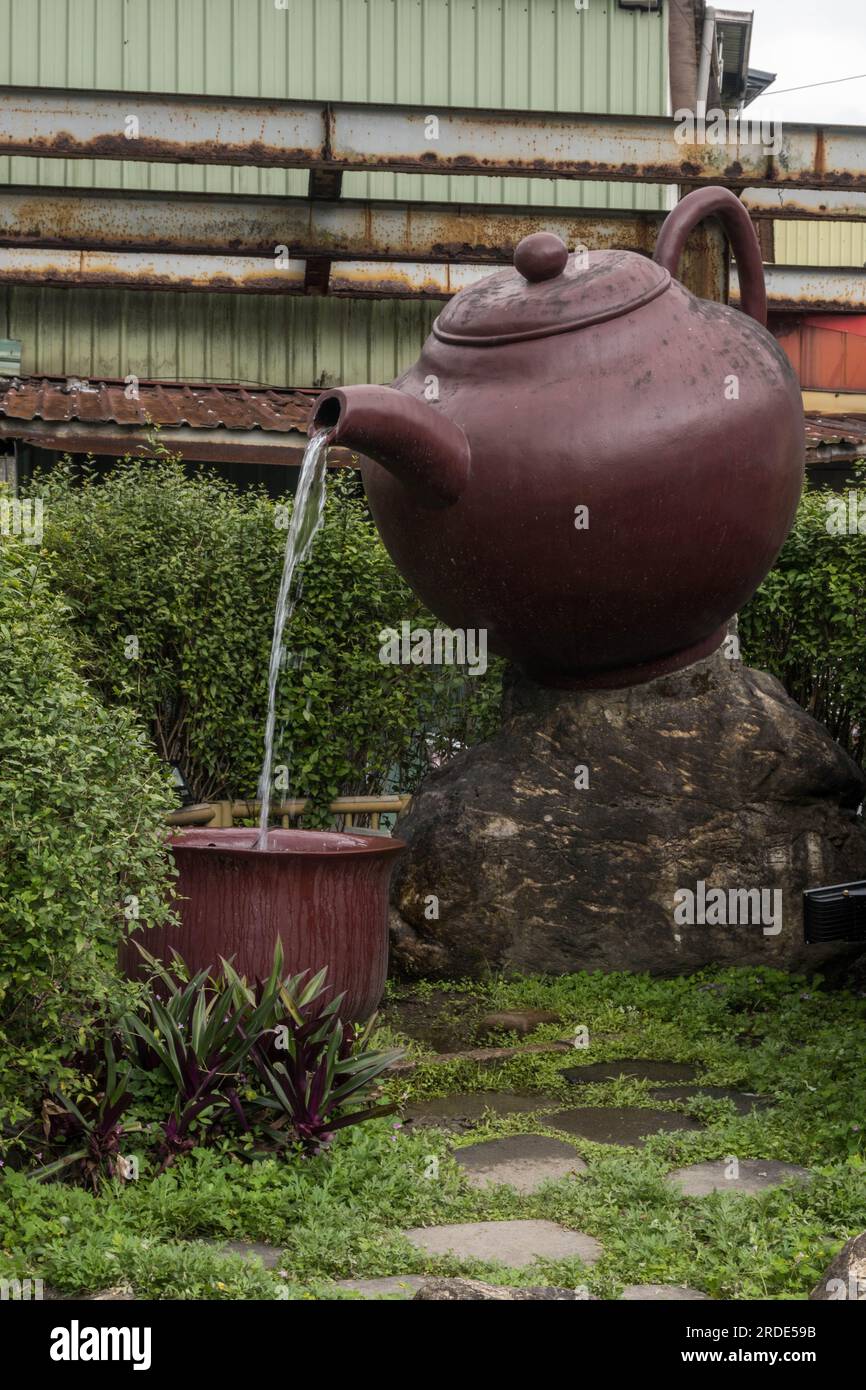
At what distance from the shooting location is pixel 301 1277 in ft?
10.4

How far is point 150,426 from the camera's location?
8898mm

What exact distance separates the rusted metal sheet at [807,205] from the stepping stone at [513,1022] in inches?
155

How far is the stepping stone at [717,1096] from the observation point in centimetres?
459

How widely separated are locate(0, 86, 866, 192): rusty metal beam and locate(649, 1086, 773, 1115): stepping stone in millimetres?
3941

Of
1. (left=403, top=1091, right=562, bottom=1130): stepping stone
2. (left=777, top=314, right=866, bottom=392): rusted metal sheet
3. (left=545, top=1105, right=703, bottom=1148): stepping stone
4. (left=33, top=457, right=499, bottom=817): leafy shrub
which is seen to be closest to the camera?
(left=545, top=1105, right=703, bottom=1148): stepping stone

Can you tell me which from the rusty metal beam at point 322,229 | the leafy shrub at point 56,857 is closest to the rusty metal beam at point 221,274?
the rusty metal beam at point 322,229

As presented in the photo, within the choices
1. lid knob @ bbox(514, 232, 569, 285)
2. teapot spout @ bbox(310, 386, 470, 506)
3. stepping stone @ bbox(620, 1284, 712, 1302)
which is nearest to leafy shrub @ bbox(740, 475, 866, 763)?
lid knob @ bbox(514, 232, 569, 285)

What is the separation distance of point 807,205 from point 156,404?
4.75 metres

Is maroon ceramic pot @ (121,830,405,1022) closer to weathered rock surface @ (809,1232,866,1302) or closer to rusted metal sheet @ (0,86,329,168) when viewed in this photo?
weathered rock surface @ (809,1232,866,1302)

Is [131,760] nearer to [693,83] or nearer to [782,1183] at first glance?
[782,1183]

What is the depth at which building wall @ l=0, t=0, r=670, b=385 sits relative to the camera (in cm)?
1098

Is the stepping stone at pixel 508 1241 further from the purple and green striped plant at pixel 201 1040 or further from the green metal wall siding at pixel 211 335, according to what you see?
the green metal wall siding at pixel 211 335

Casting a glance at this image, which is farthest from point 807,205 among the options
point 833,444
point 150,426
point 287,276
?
point 150,426

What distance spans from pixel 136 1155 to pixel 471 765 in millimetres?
2981
